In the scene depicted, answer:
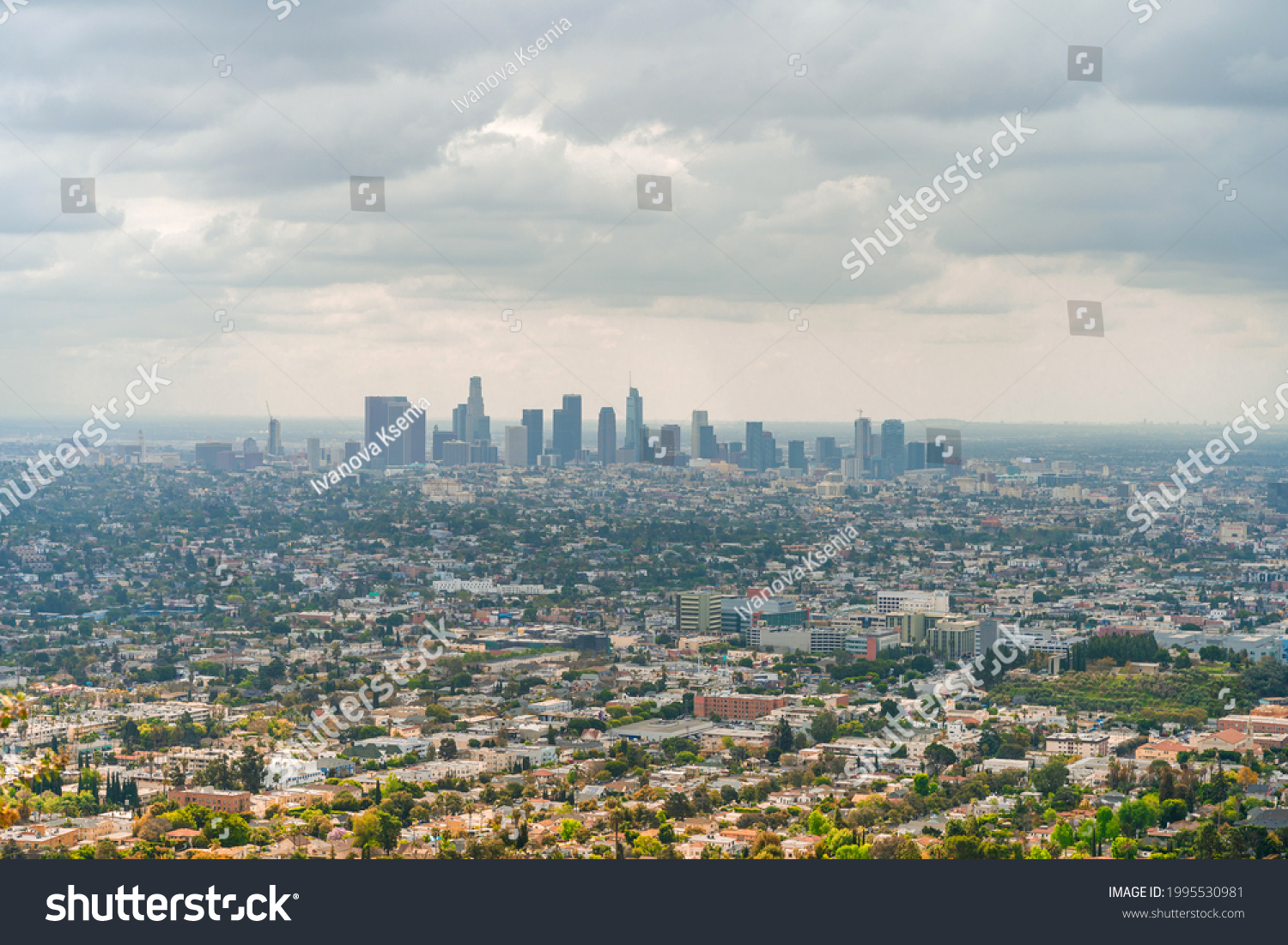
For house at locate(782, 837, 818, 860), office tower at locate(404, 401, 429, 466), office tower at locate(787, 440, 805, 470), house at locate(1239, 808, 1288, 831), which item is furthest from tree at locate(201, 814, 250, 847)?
office tower at locate(787, 440, 805, 470)

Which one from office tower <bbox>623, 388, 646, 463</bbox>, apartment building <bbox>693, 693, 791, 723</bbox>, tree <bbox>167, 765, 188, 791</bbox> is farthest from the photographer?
office tower <bbox>623, 388, 646, 463</bbox>

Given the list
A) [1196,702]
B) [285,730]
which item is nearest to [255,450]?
[285,730]

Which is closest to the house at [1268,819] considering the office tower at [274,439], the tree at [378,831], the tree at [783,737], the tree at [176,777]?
the tree at [783,737]

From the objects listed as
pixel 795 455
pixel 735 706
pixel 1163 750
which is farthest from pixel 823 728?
pixel 795 455

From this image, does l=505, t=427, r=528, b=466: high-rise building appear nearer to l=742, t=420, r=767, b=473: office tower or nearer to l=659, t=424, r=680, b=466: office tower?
l=659, t=424, r=680, b=466: office tower

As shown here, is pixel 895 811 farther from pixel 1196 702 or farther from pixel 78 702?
pixel 78 702

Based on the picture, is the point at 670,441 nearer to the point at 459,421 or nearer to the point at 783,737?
the point at 459,421
